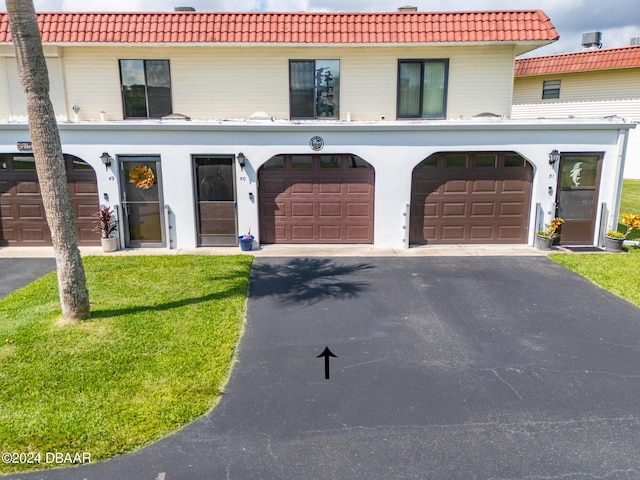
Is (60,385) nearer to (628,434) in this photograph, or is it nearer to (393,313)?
(393,313)

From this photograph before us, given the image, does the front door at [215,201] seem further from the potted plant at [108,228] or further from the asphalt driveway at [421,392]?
the asphalt driveway at [421,392]

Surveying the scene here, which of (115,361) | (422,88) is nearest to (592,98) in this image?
(422,88)

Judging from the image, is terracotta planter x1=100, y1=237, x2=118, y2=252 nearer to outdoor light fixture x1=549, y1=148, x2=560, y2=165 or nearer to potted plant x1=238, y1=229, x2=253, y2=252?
potted plant x1=238, y1=229, x2=253, y2=252

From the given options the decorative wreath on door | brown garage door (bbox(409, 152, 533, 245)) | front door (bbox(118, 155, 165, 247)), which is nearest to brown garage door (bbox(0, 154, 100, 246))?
front door (bbox(118, 155, 165, 247))

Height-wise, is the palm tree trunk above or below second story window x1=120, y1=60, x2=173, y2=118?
below

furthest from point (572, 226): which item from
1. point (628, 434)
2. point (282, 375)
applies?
point (282, 375)

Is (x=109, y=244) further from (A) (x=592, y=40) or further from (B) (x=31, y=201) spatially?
(A) (x=592, y=40)
